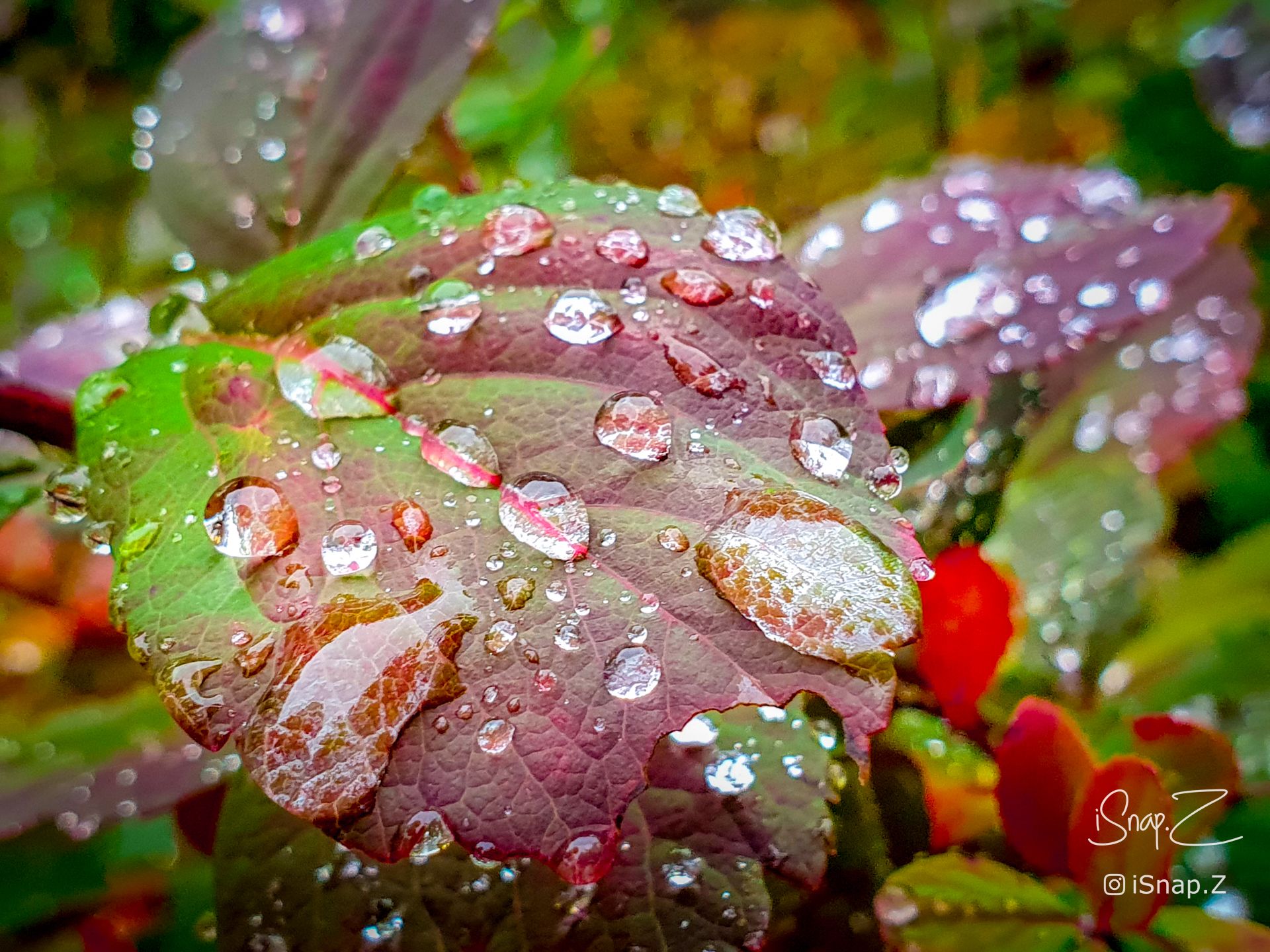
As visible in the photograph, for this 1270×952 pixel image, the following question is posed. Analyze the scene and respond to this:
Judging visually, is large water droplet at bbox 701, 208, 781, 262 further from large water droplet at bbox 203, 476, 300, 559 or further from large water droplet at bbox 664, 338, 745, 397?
large water droplet at bbox 203, 476, 300, 559

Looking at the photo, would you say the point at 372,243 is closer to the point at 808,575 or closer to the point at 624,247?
the point at 624,247

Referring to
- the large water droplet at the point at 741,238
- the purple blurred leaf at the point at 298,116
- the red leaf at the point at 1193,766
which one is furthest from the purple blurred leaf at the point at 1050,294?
the purple blurred leaf at the point at 298,116

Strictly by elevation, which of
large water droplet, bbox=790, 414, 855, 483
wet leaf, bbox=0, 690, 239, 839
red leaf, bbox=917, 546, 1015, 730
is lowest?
wet leaf, bbox=0, 690, 239, 839

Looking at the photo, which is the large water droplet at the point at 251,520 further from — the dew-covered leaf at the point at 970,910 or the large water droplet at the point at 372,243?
the dew-covered leaf at the point at 970,910

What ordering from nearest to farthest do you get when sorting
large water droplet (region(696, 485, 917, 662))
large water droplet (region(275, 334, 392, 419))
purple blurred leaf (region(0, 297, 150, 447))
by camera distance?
large water droplet (region(696, 485, 917, 662)) → large water droplet (region(275, 334, 392, 419)) → purple blurred leaf (region(0, 297, 150, 447))

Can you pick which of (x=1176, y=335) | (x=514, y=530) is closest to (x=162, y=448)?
(x=514, y=530)

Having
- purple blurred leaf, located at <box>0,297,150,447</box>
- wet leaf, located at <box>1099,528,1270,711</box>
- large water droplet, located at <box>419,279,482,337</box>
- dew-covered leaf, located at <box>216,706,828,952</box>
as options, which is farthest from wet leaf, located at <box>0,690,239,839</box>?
wet leaf, located at <box>1099,528,1270,711</box>

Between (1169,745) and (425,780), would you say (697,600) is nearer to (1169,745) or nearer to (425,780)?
(425,780)
